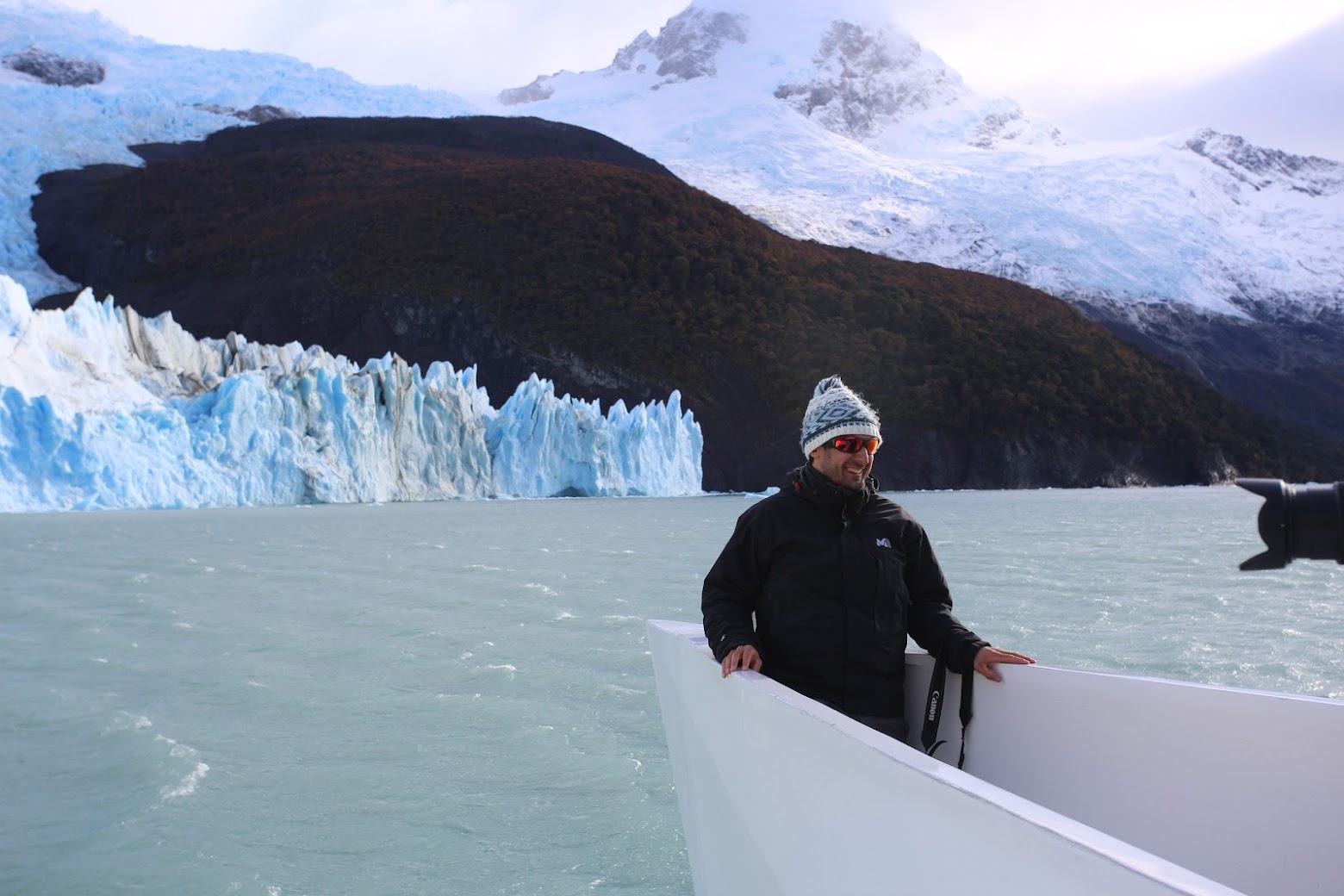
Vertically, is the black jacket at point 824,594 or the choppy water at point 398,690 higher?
the black jacket at point 824,594

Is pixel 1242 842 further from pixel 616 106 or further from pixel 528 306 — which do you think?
pixel 616 106

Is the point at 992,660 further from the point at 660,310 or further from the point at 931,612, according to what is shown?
the point at 660,310

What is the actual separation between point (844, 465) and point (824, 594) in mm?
341

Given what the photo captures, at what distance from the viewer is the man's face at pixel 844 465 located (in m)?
2.90

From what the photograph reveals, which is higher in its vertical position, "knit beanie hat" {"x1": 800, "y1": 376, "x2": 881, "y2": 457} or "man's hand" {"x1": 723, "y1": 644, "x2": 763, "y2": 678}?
"knit beanie hat" {"x1": 800, "y1": 376, "x2": 881, "y2": 457}

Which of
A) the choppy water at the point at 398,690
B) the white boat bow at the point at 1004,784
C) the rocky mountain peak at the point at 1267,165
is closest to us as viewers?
the white boat bow at the point at 1004,784

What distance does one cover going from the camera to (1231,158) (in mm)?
128000

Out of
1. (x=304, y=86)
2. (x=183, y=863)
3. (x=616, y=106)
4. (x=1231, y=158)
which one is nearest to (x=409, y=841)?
(x=183, y=863)

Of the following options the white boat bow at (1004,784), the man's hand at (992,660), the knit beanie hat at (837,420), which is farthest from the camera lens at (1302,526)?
the man's hand at (992,660)

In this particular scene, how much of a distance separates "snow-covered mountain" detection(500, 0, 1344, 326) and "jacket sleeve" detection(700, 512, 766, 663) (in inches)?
3186

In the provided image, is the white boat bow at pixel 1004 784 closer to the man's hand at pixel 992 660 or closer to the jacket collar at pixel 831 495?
the man's hand at pixel 992 660

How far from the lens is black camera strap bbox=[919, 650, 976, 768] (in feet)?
9.96

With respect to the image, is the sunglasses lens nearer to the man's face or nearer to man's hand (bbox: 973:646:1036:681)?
the man's face

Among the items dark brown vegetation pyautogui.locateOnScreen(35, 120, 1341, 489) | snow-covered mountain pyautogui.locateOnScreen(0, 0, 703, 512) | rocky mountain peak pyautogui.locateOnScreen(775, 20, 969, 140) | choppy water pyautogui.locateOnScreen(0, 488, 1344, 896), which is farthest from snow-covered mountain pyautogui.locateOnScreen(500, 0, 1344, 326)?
choppy water pyautogui.locateOnScreen(0, 488, 1344, 896)
